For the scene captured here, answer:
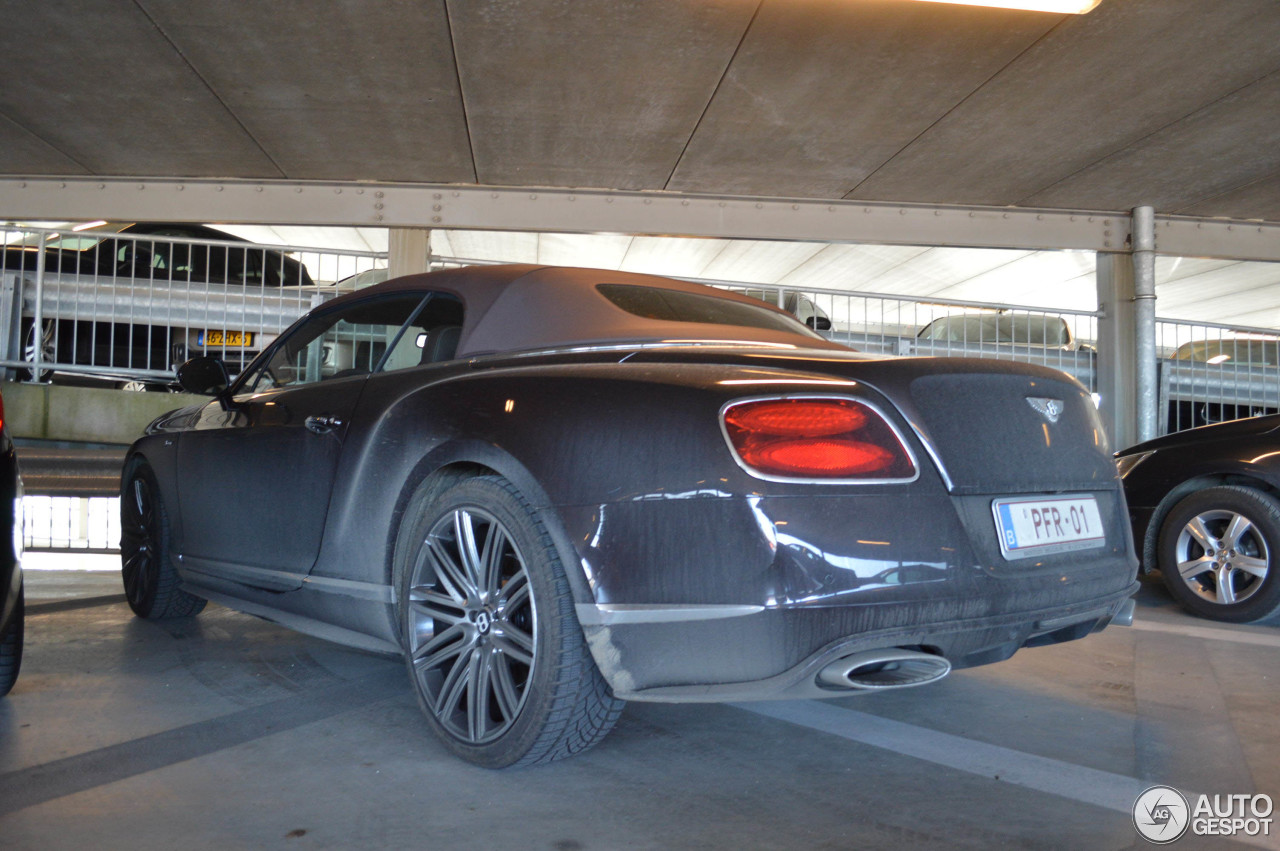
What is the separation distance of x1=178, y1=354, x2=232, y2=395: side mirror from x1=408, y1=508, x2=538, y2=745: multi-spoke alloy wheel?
1.66 m

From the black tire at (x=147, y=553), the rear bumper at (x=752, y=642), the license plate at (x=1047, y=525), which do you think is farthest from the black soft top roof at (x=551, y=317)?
the black tire at (x=147, y=553)

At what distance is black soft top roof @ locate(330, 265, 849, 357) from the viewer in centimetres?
268

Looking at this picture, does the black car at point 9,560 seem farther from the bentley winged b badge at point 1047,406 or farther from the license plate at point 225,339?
the license plate at point 225,339

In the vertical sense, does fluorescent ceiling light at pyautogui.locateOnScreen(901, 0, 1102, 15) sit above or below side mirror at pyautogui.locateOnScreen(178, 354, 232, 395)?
above

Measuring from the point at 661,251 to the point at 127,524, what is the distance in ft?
36.1

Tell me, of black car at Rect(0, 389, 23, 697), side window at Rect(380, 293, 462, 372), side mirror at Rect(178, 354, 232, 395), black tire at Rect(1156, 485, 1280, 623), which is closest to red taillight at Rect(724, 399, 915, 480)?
side window at Rect(380, 293, 462, 372)

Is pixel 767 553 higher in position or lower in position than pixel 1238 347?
lower

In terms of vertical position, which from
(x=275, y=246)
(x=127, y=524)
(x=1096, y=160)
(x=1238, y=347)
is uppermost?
(x=1096, y=160)

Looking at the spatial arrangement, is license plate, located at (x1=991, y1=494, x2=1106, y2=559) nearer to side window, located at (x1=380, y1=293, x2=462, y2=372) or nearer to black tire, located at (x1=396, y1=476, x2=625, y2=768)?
black tire, located at (x1=396, y1=476, x2=625, y2=768)

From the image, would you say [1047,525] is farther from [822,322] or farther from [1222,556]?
[822,322]

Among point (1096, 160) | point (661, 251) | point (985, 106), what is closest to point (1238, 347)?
point (1096, 160)

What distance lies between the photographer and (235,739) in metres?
2.50

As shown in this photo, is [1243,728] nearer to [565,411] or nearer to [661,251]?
[565,411]
